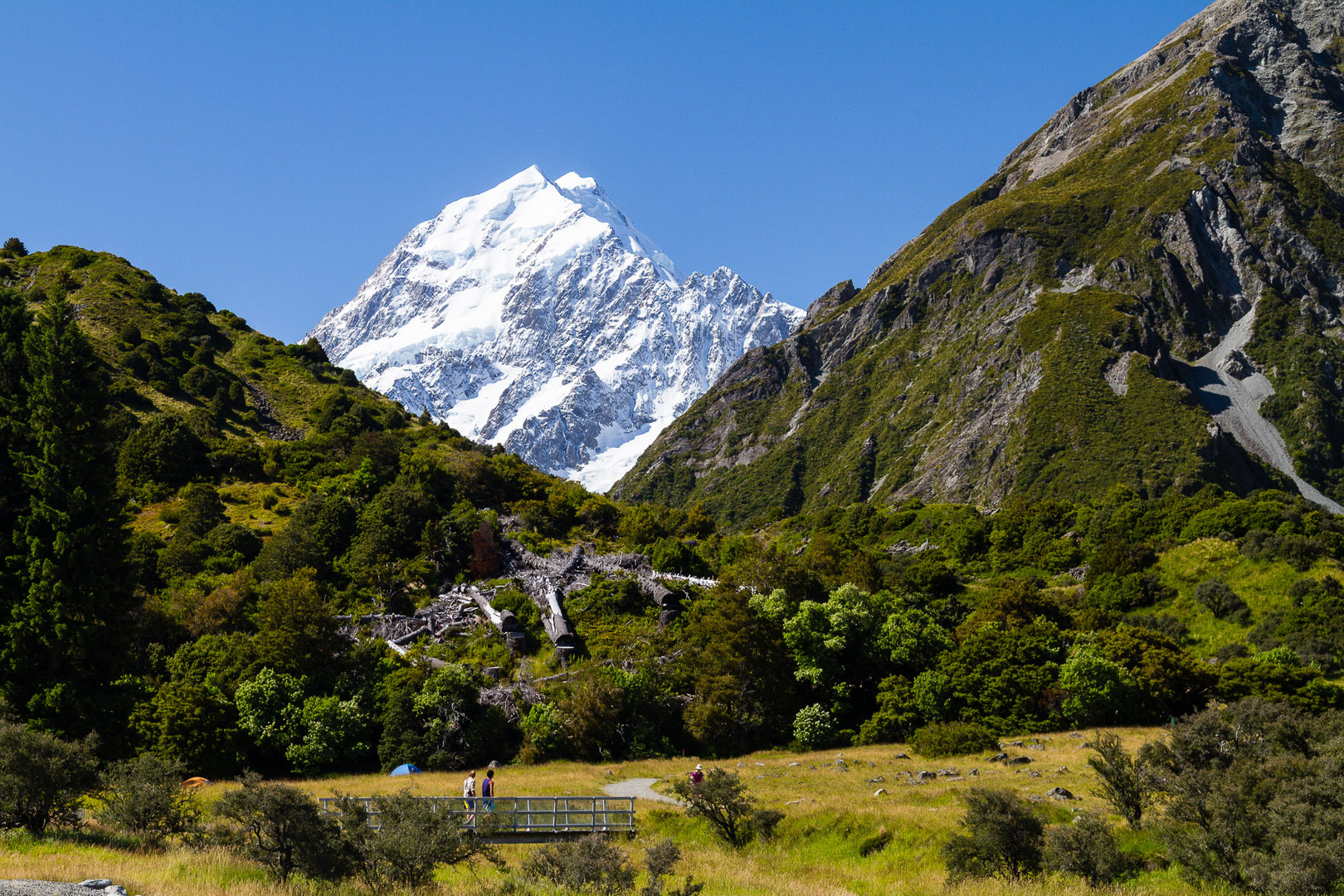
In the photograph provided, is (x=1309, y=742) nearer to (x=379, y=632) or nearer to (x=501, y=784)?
(x=501, y=784)

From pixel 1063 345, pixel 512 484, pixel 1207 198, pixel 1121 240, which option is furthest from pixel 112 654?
pixel 1207 198

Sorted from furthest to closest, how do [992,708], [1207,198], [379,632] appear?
1. [1207,198]
2. [379,632]
3. [992,708]

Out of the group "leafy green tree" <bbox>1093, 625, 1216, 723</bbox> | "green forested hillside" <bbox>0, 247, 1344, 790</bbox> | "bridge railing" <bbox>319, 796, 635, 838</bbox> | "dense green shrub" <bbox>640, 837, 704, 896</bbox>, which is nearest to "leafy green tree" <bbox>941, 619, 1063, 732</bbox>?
"green forested hillside" <bbox>0, 247, 1344, 790</bbox>

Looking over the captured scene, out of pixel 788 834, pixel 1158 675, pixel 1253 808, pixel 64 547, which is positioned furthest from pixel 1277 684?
pixel 64 547

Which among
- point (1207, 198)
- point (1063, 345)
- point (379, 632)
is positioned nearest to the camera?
point (379, 632)

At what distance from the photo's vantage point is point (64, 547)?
25.2m

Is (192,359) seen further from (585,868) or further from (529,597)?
(585,868)

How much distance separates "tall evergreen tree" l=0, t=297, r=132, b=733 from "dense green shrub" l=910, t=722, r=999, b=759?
95.4ft

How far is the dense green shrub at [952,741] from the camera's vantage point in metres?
30.8

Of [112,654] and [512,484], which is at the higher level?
[512,484]

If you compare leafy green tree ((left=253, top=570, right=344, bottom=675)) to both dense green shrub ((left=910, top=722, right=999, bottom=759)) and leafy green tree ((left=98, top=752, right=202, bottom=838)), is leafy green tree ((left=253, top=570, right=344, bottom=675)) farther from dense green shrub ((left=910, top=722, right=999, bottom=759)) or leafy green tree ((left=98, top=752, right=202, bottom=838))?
dense green shrub ((left=910, top=722, right=999, bottom=759))

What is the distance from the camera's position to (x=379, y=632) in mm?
38688

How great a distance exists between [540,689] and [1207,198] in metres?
217

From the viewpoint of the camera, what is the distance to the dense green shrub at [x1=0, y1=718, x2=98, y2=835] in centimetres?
1369
